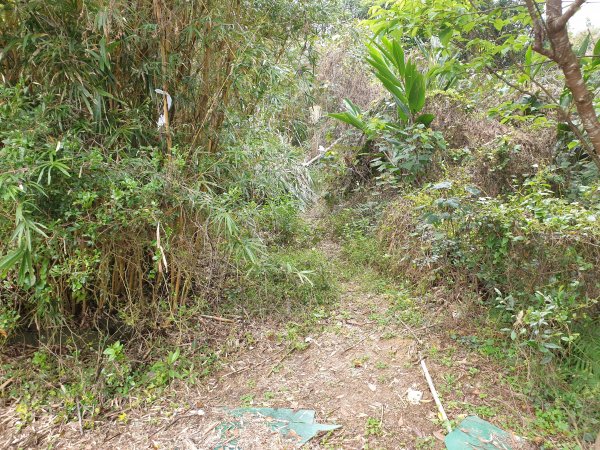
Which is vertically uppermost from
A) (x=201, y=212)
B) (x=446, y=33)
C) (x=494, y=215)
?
(x=446, y=33)

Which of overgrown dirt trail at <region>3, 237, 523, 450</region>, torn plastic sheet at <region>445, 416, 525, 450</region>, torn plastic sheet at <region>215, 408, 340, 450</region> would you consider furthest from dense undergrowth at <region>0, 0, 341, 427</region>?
torn plastic sheet at <region>445, 416, 525, 450</region>

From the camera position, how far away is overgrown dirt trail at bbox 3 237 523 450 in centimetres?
185

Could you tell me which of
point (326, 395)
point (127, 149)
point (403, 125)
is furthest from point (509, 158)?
point (127, 149)

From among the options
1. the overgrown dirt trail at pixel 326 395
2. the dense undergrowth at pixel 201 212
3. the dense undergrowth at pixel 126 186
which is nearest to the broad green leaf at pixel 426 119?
the dense undergrowth at pixel 201 212

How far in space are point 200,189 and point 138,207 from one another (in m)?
0.42

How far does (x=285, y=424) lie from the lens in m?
1.92

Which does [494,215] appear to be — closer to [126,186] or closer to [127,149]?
[126,186]

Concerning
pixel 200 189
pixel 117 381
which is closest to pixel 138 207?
pixel 200 189

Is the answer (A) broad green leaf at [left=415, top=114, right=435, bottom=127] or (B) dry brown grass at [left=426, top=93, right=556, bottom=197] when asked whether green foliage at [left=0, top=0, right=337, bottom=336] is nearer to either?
(A) broad green leaf at [left=415, top=114, right=435, bottom=127]

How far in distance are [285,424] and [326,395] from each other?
0.97 ft

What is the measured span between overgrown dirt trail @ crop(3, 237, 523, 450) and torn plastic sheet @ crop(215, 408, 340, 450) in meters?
0.04

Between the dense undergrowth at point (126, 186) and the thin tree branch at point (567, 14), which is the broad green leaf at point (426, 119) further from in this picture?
the thin tree branch at point (567, 14)

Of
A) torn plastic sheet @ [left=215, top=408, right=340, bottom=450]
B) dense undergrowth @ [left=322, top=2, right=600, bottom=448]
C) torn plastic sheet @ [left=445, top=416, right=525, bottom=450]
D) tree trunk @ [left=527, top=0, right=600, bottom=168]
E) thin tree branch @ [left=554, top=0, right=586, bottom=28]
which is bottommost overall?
torn plastic sheet @ [left=215, top=408, right=340, bottom=450]

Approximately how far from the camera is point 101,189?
2014 mm
